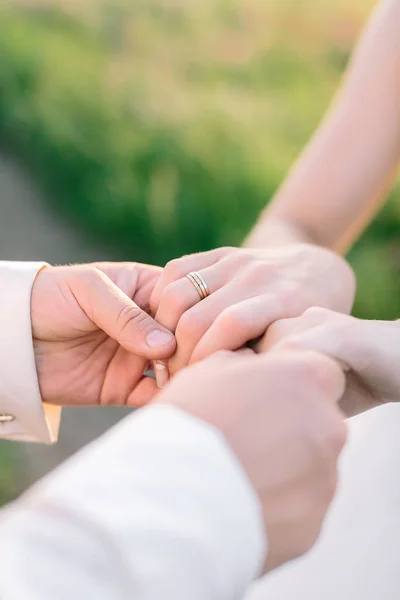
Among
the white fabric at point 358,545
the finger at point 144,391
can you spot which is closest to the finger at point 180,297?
the finger at point 144,391

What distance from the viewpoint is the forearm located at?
3.03 feet

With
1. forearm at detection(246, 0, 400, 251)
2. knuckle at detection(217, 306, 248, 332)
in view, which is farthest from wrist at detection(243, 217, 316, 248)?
knuckle at detection(217, 306, 248, 332)

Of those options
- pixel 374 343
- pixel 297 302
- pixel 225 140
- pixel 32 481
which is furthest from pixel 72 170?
pixel 374 343

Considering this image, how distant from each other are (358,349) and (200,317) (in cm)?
18

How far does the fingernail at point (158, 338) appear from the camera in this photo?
2.37 feet

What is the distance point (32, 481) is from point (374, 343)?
1.12m

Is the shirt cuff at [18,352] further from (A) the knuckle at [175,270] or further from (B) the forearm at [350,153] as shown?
(B) the forearm at [350,153]

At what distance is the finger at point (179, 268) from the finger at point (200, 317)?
0.19ft

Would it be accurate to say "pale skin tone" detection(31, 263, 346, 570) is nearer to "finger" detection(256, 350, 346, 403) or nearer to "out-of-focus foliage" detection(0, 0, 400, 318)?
"finger" detection(256, 350, 346, 403)

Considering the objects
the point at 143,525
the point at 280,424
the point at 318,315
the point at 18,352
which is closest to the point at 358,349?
the point at 318,315

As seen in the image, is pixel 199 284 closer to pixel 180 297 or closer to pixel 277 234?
pixel 180 297

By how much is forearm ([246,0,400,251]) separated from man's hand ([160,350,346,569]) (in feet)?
1.60

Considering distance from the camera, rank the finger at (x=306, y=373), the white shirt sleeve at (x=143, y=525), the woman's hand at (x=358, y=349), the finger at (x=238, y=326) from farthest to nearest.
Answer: the finger at (x=238, y=326) → the woman's hand at (x=358, y=349) → the finger at (x=306, y=373) → the white shirt sleeve at (x=143, y=525)

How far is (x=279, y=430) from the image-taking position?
41cm
